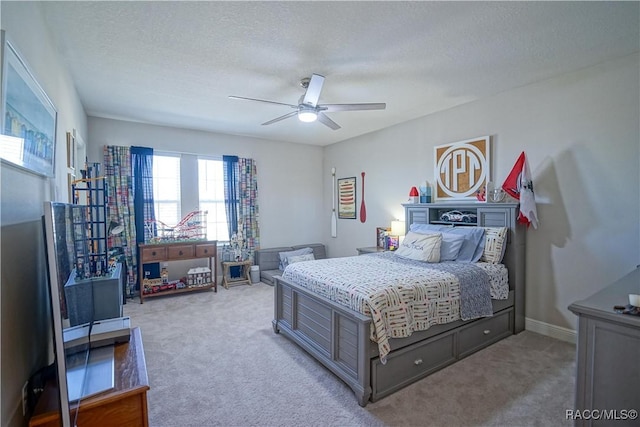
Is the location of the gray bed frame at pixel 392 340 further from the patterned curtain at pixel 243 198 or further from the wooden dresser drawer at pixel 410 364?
the patterned curtain at pixel 243 198

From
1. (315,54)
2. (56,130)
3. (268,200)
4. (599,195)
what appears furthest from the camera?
(268,200)

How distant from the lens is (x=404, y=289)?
2369mm

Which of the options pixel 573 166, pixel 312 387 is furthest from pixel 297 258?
pixel 573 166

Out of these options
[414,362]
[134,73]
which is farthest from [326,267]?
[134,73]

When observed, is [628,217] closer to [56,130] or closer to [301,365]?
[301,365]

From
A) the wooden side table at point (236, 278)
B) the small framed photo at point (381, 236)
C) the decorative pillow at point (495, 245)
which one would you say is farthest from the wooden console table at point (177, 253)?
the decorative pillow at point (495, 245)

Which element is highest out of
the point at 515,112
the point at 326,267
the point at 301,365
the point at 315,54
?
the point at 315,54

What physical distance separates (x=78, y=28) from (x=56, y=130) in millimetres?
766

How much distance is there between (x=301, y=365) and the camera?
2637 millimetres

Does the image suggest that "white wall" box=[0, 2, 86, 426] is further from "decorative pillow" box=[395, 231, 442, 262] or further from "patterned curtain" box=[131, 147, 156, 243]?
"decorative pillow" box=[395, 231, 442, 262]

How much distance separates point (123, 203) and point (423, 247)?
14.1ft

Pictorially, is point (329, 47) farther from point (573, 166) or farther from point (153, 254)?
point (153, 254)

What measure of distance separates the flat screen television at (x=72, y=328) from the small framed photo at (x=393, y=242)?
11.6 feet

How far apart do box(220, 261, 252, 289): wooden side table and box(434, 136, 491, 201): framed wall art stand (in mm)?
3413
